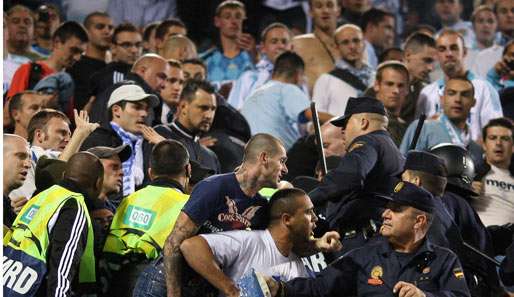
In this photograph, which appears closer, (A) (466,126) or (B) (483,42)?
(A) (466,126)

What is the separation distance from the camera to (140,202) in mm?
8602

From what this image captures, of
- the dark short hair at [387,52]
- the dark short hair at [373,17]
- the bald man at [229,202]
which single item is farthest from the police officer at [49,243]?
the dark short hair at [373,17]

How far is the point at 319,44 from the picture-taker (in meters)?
14.0

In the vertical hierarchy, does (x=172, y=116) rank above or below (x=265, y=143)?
below

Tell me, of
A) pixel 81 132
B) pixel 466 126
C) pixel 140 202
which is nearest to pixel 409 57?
pixel 466 126

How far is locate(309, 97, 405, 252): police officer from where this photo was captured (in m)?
8.96

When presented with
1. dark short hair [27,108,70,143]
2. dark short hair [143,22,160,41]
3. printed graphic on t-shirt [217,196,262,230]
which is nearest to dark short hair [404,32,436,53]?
dark short hair [143,22,160,41]

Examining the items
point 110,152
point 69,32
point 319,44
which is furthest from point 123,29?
point 110,152

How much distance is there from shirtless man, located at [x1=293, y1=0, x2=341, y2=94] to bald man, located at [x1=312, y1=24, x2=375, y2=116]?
19 centimetres

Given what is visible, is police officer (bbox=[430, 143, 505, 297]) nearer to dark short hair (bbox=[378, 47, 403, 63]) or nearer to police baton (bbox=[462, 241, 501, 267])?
police baton (bbox=[462, 241, 501, 267])

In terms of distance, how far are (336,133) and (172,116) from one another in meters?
1.64

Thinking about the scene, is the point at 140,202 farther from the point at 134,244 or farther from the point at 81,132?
the point at 81,132

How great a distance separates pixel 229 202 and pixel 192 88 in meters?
2.91

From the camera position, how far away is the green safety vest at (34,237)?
26.8 feet
